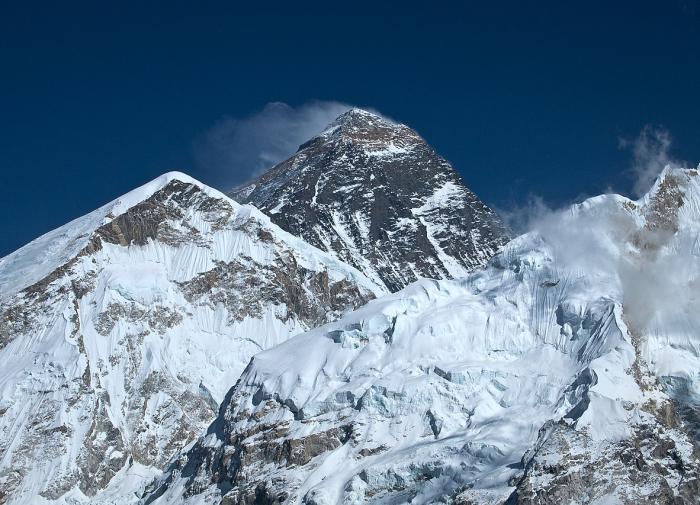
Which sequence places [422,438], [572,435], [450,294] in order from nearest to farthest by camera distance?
[572,435], [422,438], [450,294]

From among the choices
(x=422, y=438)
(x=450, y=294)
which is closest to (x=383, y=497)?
(x=422, y=438)

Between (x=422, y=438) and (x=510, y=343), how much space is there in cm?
2087

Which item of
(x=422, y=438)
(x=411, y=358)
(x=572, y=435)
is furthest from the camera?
(x=411, y=358)

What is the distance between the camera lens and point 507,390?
579 ft

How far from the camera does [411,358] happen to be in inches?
7234

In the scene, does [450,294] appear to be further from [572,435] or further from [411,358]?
[572,435]

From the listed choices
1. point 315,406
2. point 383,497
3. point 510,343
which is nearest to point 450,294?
point 510,343

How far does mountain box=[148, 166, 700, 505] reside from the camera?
156 m

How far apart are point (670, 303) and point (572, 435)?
3378cm

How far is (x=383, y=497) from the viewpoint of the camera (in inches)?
6378

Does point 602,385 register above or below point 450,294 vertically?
below

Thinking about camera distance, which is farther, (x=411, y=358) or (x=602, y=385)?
(x=411, y=358)

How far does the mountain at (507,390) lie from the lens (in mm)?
156250

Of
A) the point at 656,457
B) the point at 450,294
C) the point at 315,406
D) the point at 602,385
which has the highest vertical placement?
the point at 450,294
